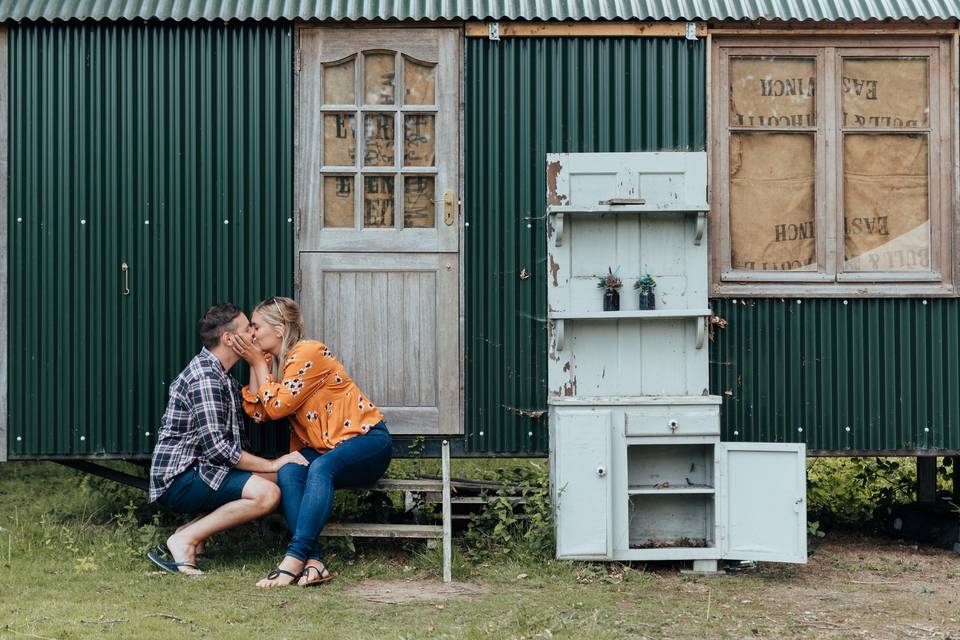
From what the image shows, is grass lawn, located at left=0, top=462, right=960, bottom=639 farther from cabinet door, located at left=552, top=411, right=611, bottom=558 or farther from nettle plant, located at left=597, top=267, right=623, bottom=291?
nettle plant, located at left=597, top=267, right=623, bottom=291

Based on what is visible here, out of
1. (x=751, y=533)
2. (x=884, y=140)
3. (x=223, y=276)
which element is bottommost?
(x=751, y=533)

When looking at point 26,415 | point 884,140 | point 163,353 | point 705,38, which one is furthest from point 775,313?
point 26,415

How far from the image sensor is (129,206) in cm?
658

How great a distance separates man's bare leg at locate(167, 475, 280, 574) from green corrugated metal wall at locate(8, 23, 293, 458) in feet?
2.73

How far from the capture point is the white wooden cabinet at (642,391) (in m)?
6.11

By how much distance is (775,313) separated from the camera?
6.66 m

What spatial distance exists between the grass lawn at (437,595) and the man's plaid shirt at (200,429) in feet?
1.79

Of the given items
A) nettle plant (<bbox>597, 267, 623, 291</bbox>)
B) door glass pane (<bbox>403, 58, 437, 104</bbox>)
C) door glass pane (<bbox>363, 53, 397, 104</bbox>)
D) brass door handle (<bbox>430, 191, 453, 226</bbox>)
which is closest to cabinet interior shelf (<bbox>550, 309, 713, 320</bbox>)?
nettle plant (<bbox>597, 267, 623, 291</bbox>)

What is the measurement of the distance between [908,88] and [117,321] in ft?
17.4

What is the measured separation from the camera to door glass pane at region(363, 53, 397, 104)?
6.68 meters

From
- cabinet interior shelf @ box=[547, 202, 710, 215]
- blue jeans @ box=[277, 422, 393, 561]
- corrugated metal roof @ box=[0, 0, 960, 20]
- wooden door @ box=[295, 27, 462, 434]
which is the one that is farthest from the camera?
wooden door @ box=[295, 27, 462, 434]

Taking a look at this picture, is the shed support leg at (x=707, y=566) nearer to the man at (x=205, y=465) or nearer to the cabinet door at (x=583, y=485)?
the cabinet door at (x=583, y=485)

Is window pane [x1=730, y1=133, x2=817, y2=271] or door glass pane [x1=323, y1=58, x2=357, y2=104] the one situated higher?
door glass pane [x1=323, y1=58, x2=357, y2=104]

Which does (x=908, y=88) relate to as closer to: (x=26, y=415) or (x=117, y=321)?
(x=117, y=321)
